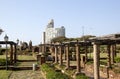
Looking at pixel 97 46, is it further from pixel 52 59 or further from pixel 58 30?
pixel 58 30

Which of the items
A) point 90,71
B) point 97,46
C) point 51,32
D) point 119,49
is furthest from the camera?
point 51,32

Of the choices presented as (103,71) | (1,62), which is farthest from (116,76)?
(1,62)

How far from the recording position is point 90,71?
25.8 meters

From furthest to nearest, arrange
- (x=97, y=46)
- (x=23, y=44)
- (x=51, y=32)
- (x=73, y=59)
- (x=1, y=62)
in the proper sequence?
(x=51, y=32) < (x=23, y=44) < (x=73, y=59) < (x=1, y=62) < (x=97, y=46)

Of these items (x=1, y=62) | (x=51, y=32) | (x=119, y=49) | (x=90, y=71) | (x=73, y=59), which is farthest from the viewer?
(x=51, y=32)

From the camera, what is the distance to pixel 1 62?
31.4m

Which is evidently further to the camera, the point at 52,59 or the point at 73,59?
the point at 73,59

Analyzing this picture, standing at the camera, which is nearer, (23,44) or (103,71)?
(103,71)

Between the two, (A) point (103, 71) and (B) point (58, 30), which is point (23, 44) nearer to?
(A) point (103, 71)

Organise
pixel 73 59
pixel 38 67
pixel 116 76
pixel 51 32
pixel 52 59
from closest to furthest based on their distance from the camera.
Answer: pixel 116 76 → pixel 38 67 → pixel 52 59 → pixel 73 59 → pixel 51 32

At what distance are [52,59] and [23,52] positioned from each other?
22338 millimetres

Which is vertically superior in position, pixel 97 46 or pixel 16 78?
pixel 97 46

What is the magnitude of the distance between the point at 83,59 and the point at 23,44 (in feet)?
136

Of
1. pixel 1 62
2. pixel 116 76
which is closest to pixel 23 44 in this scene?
pixel 1 62
